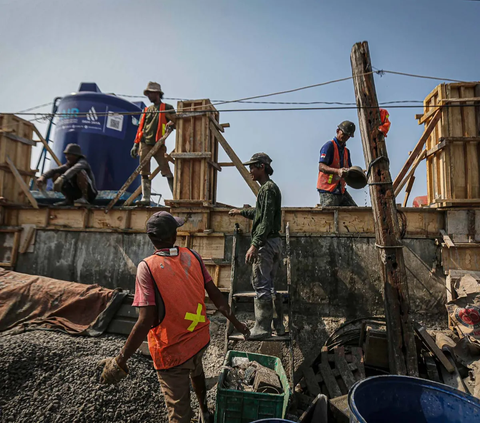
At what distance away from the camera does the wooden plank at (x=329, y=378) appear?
13.5ft

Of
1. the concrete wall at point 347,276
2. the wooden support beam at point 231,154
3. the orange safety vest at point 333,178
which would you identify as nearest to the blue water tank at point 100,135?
the wooden support beam at point 231,154

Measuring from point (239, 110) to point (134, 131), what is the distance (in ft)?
23.4

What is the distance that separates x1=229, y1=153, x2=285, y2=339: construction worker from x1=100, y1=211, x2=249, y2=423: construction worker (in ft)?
5.42

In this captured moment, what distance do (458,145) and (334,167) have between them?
2.27 m

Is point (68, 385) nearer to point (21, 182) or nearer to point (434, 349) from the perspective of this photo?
point (434, 349)

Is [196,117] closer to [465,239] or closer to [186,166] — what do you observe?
[186,166]

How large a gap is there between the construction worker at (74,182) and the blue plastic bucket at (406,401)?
22.0 feet

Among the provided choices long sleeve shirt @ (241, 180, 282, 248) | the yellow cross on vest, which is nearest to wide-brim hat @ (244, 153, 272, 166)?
long sleeve shirt @ (241, 180, 282, 248)

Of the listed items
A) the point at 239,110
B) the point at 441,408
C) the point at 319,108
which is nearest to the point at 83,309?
the point at 239,110

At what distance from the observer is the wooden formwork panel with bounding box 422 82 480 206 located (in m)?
5.87

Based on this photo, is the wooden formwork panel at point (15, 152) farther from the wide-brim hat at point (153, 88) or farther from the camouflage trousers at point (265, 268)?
the camouflage trousers at point (265, 268)

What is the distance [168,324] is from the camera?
260cm

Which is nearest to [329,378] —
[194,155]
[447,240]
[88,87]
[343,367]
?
[343,367]

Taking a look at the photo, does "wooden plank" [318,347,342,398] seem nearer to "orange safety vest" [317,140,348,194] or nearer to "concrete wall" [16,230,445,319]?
"concrete wall" [16,230,445,319]
